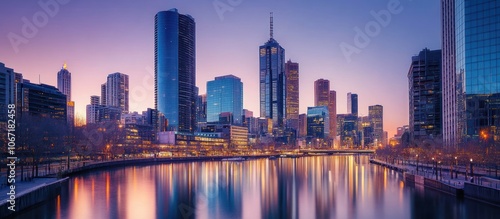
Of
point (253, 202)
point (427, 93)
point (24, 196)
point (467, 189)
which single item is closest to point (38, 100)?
point (24, 196)

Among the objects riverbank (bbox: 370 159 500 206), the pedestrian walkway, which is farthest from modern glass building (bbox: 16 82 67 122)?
riverbank (bbox: 370 159 500 206)

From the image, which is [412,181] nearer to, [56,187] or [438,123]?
[56,187]

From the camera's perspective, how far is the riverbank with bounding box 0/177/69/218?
105 feet

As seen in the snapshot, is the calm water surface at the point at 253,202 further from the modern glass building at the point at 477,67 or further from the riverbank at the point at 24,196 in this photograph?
the modern glass building at the point at 477,67

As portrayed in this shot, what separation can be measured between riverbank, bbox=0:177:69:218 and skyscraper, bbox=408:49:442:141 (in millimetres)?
152095

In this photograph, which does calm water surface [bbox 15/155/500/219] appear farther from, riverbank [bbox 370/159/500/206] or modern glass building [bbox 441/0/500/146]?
modern glass building [bbox 441/0/500/146]

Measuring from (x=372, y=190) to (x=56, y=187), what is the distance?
42371mm

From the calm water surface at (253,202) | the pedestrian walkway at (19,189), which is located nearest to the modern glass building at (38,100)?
the calm water surface at (253,202)

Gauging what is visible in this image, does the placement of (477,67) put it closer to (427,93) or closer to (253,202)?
(253,202)

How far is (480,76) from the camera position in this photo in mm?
92938

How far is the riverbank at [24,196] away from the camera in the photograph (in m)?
32.0

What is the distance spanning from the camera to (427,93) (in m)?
174

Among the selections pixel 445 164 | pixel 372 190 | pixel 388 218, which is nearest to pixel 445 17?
pixel 445 164

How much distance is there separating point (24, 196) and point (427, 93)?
559ft
